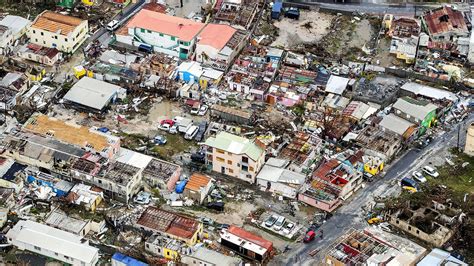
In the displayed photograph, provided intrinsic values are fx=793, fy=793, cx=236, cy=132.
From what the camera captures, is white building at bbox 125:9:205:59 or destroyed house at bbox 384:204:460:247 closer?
destroyed house at bbox 384:204:460:247

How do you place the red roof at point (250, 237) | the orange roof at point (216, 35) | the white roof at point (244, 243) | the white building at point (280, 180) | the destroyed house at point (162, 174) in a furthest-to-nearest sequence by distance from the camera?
1. the orange roof at point (216, 35)
2. the destroyed house at point (162, 174)
3. the white building at point (280, 180)
4. the red roof at point (250, 237)
5. the white roof at point (244, 243)

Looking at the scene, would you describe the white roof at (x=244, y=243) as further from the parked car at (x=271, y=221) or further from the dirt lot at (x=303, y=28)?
the dirt lot at (x=303, y=28)

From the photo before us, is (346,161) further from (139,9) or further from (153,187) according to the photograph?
(139,9)

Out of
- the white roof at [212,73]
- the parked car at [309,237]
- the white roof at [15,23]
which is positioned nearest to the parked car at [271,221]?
the parked car at [309,237]

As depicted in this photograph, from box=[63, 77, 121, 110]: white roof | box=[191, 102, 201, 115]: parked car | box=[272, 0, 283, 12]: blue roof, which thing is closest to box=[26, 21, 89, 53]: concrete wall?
box=[63, 77, 121, 110]: white roof

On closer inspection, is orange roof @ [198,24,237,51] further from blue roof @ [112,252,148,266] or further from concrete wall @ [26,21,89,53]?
blue roof @ [112,252,148,266]

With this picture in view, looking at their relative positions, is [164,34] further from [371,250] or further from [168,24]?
[371,250]
